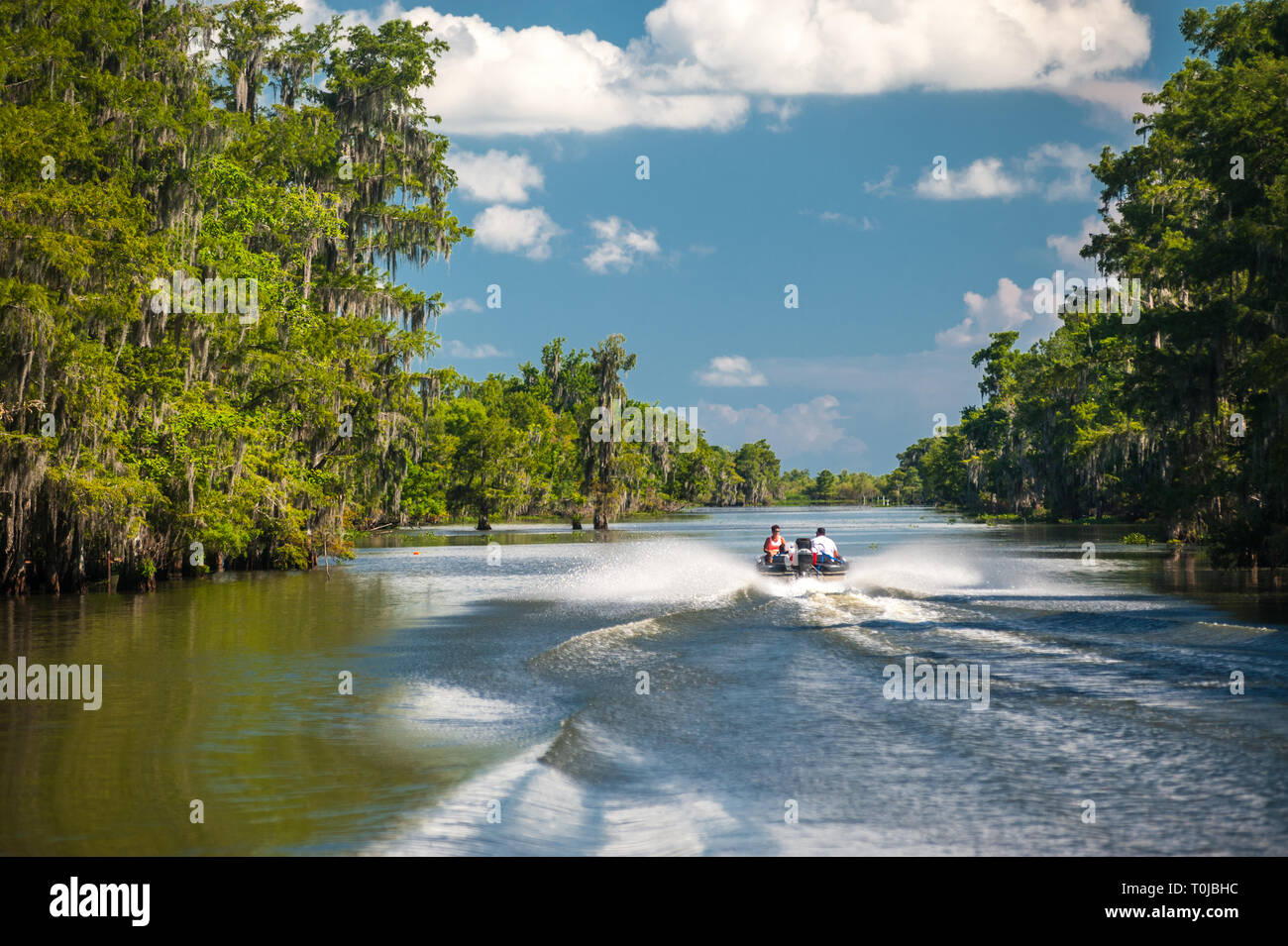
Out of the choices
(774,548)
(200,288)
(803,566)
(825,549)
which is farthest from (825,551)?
(200,288)

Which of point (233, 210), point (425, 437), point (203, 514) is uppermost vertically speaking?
point (233, 210)

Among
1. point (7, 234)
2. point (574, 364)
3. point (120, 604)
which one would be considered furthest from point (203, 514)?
point (574, 364)

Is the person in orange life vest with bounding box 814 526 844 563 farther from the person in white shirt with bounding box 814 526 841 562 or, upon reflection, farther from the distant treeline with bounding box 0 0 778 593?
the distant treeline with bounding box 0 0 778 593

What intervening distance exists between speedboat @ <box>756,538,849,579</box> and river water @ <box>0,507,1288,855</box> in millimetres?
6200

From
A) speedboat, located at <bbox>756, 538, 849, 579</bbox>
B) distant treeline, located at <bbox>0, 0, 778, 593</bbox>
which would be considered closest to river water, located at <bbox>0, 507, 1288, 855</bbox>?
distant treeline, located at <bbox>0, 0, 778, 593</bbox>

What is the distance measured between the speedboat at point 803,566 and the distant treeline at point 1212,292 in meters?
10.9

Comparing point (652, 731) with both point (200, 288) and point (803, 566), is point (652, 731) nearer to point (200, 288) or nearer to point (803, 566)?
point (803, 566)

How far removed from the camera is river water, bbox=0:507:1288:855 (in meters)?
7.59

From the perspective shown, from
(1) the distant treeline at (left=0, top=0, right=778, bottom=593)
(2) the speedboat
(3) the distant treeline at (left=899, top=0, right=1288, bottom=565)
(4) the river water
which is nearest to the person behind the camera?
(4) the river water

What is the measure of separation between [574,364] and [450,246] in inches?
2888

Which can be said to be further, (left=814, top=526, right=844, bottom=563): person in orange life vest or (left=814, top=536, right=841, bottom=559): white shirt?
(left=814, top=536, right=841, bottom=559): white shirt
